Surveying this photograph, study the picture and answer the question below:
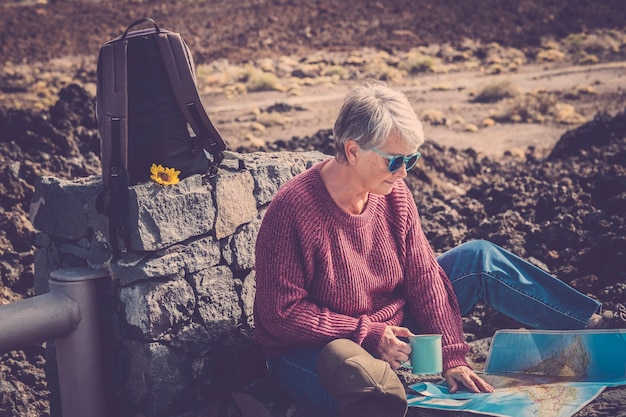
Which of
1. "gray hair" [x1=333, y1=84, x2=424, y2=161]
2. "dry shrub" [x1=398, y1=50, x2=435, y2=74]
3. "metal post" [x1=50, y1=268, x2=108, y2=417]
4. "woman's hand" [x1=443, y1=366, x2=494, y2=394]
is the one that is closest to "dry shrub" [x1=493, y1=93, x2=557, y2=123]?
"dry shrub" [x1=398, y1=50, x2=435, y2=74]

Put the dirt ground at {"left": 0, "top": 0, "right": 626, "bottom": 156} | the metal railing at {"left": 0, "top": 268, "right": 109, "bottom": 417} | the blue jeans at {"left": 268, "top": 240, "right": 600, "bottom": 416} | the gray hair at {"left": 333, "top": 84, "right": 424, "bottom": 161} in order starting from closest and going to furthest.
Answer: the gray hair at {"left": 333, "top": 84, "right": 424, "bottom": 161} → the metal railing at {"left": 0, "top": 268, "right": 109, "bottom": 417} → the blue jeans at {"left": 268, "top": 240, "right": 600, "bottom": 416} → the dirt ground at {"left": 0, "top": 0, "right": 626, "bottom": 156}

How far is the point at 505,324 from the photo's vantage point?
458 centimetres

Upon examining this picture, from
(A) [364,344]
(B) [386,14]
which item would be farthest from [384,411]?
(B) [386,14]

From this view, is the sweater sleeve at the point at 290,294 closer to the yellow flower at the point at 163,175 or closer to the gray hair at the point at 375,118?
the gray hair at the point at 375,118

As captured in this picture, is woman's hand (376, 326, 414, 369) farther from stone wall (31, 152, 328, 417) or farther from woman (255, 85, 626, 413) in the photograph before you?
stone wall (31, 152, 328, 417)

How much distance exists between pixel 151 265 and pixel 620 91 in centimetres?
1121

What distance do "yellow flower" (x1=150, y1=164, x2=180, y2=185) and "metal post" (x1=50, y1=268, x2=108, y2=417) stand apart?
1.38 feet

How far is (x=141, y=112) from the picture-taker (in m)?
3.37

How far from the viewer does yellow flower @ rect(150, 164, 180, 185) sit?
3332 millimetres

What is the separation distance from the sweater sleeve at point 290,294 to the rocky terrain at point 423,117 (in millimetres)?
369

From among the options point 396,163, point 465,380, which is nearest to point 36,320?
point 396,163

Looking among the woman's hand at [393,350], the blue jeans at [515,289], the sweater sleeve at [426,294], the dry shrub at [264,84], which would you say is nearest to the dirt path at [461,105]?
the dry shrub at [264,84]

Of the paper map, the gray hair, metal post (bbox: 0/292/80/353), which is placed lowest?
the paper map

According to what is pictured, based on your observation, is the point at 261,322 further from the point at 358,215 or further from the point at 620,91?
the point at 620,91
